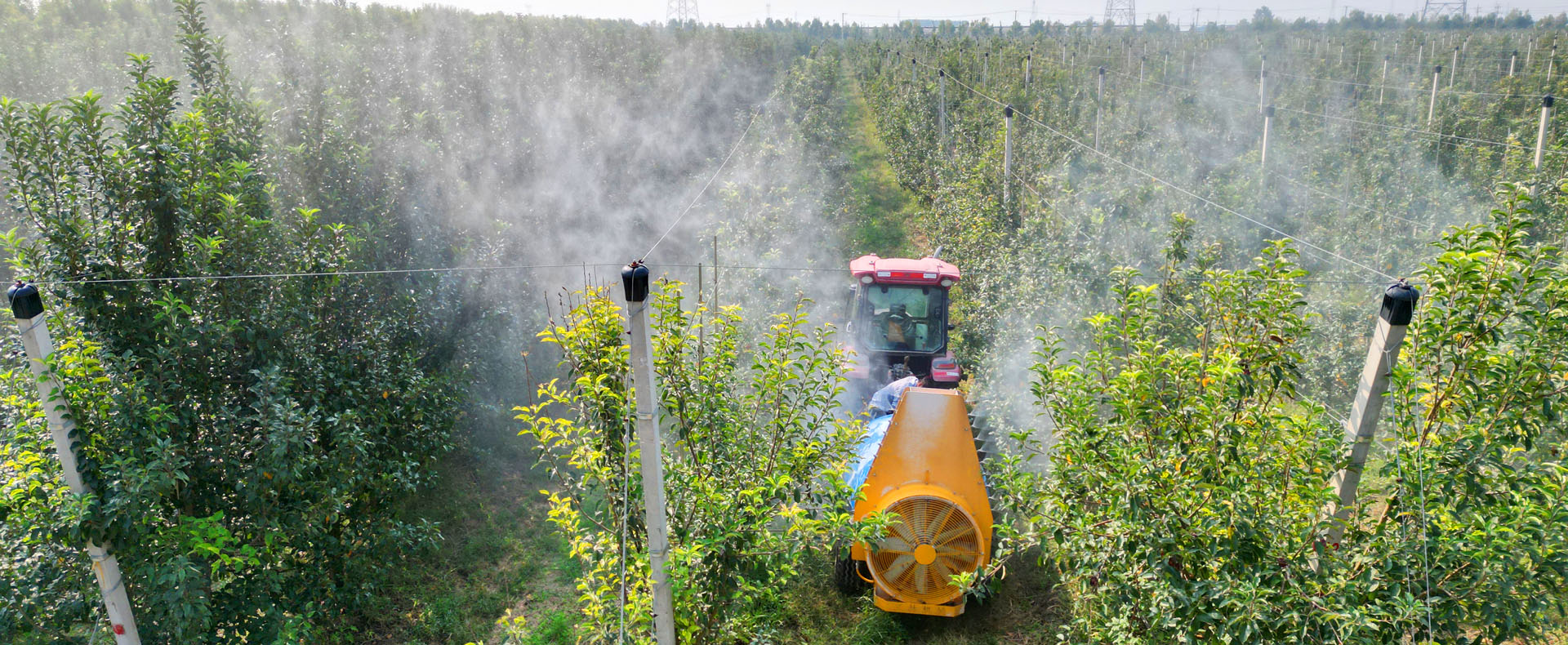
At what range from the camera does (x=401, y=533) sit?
242 inches

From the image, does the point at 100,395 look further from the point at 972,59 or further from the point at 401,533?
the point at 972,59

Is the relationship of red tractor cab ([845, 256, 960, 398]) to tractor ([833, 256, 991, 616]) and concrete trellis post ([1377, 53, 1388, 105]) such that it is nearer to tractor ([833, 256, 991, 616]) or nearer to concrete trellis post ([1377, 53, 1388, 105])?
tractor ([833, 256, 991, 616])

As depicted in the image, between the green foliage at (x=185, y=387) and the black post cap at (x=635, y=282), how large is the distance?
8.61ft

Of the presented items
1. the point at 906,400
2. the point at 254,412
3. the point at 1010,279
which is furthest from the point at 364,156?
the point at 1010,279

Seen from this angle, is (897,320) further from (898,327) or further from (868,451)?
(868,451)

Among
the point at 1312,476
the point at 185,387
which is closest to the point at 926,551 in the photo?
the point at 1312,476

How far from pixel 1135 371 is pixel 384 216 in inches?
250

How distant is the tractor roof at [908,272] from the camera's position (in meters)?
8.43

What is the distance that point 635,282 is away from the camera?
3.36 m

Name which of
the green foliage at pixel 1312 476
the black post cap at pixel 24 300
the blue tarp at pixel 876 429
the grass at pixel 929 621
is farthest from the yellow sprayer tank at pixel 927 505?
the black post cap at pixel 24 300

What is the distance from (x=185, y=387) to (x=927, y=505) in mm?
4577

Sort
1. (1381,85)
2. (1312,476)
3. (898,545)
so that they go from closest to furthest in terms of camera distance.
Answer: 1. (1312,476)
2. (898,545)
3. (1381,85)

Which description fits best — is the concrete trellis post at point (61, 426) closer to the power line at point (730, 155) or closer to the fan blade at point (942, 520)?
the fan blade at point (942, 520)

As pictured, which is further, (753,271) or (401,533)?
(753,271)
